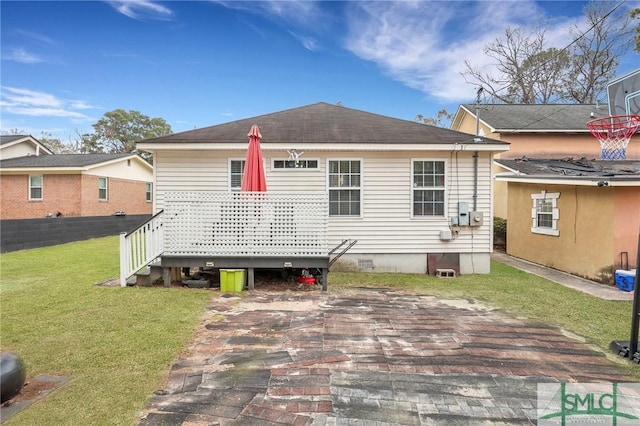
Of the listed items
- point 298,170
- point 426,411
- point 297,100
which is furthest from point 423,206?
point 297,100

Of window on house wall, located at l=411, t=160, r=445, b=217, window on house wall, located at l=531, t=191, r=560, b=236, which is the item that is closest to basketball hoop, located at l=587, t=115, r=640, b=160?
window on house wall, located at l=531, t=191, r=560, b=236

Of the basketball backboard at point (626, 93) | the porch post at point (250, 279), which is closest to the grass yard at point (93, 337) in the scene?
the porch post at point (250, 279)

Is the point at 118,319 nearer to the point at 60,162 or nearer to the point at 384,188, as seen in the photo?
the point at 384,188

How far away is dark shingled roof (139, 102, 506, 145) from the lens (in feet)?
25.9

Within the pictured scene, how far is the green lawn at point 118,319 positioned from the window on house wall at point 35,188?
31.3ft

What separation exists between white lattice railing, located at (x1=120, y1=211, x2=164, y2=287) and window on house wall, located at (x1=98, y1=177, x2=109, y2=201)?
13.4 meters

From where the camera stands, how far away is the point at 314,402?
2.74 meters

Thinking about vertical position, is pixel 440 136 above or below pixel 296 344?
above

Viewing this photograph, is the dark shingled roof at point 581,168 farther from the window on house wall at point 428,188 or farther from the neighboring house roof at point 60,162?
the neighboring house roof at point 60,162

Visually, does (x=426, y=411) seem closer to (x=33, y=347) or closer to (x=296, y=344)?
(x=296, y=344)

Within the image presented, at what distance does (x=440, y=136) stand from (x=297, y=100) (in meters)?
16.8

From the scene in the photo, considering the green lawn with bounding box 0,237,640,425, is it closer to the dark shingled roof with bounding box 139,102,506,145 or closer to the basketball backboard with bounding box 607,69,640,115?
the dark shingled roof with bounding box 139,102,506,145

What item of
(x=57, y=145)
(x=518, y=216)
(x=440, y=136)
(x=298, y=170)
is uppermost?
(x=57, y=145)

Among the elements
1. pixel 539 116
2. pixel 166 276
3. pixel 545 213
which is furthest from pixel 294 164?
pixel 539 116
